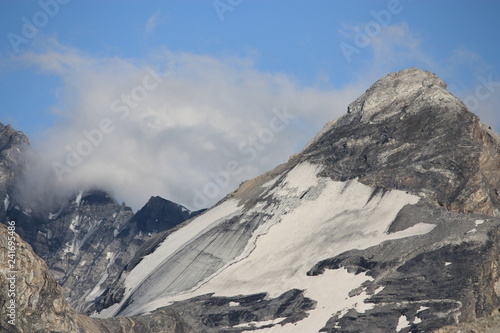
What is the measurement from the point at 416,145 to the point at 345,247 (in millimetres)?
30988

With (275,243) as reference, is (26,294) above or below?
below

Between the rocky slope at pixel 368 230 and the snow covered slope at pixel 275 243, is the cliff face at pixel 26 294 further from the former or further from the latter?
the snow covered slope at pixel 275 243

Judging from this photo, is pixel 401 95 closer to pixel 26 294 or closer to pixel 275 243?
pixel 275 243

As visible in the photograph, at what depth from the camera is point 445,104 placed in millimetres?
170875

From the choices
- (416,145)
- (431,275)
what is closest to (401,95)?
(416,145)

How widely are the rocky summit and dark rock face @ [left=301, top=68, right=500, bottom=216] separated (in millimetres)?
283

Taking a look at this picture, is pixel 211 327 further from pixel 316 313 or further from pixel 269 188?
pixel 269 188

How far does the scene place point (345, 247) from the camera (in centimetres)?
14362

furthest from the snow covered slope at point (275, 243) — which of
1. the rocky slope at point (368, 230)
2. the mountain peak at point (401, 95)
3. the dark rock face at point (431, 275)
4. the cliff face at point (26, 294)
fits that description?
the cliff face at point (26, 294)

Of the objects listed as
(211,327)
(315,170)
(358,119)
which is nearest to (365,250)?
(211,327)

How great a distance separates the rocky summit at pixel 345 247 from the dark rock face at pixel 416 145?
283 mm

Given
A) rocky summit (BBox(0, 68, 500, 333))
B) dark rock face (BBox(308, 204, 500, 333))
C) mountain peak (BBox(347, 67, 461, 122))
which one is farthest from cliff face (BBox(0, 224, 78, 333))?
mountain peak (BBox(347, 67, 461, 122))

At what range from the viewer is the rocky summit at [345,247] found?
118 metres

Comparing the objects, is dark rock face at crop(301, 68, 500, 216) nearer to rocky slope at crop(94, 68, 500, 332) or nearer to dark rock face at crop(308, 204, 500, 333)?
rocky slope at crop(94, 68, 500, 332)
